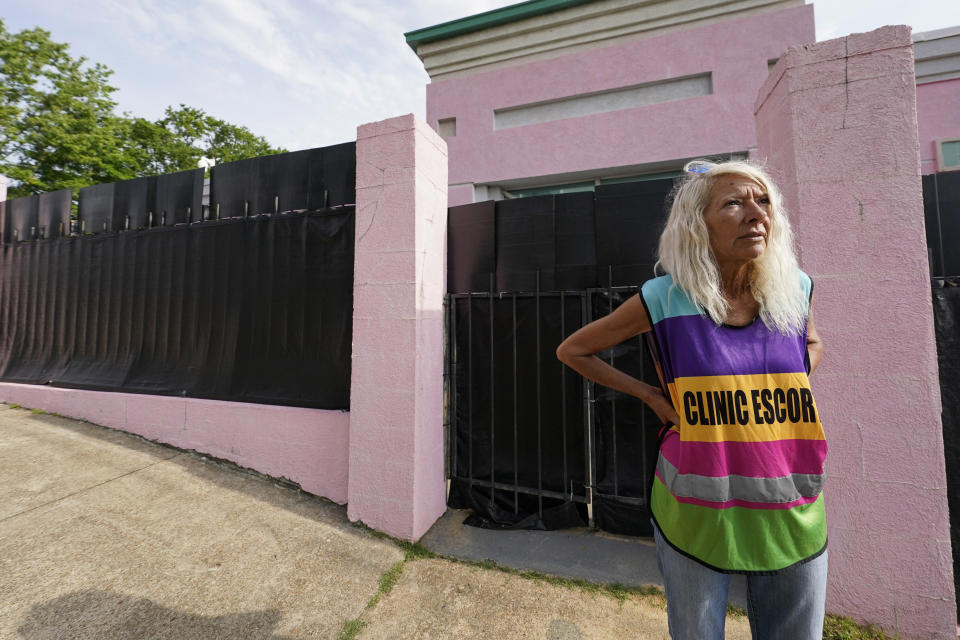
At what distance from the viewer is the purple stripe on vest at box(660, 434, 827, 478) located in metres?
1.25

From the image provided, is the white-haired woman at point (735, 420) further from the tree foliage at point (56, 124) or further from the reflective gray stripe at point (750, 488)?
the tree foliage at point (56, 124)

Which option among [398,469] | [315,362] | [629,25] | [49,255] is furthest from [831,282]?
[49,255]

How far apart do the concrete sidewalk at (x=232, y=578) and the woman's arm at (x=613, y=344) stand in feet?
5.59

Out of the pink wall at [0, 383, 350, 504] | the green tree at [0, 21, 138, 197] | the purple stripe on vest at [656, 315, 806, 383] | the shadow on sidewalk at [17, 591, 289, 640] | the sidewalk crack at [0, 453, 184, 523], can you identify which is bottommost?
the shadow on sidewalk at [17, 591, 289, 640]

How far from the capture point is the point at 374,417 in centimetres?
338

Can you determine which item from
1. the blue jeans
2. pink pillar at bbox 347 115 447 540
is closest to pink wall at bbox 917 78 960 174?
pink pillar at bbox 347 115 447 540

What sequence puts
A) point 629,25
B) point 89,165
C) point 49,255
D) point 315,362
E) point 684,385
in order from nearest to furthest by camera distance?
1. point 684,385
2. point 315,362
3. point 49,255
4. point 629,25
5. point 89,165

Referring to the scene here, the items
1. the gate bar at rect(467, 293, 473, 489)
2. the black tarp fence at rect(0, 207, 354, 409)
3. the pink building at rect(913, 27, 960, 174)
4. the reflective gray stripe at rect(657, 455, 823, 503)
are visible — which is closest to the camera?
the reflective gray stripe at rect(657, 455, 823, 503)

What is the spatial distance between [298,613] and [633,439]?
2531mm

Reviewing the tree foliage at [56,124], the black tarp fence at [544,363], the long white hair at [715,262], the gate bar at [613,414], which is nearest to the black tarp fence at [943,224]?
the black tarp fence at [544,363]

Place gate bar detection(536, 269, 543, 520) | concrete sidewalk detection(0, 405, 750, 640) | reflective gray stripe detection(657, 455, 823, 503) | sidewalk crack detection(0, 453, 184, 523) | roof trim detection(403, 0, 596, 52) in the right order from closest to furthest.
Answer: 1. reflective gray stripe detection(657, 455, 823, 503)
2. concrete sidewalk detection(0, 405, 750, 640)
3. sidewalk crack detection(0, 453, 184, 523)
4. gate bar detection(536, 269, 543, 520)
5. roof trim detection(403, 0, 596, 52)

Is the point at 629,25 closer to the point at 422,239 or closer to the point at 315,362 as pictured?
the point at 422,239

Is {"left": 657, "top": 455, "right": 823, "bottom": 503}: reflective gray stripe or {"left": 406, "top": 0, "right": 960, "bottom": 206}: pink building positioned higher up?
{"left": 406, "top": 0, "right": 960, "bottom": 206}: pink building

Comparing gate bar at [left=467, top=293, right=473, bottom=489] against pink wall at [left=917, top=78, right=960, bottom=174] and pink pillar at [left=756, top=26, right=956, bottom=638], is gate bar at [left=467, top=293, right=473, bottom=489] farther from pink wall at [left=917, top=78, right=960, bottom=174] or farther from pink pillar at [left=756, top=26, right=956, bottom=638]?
pink wall at [left=917, top=78, right=960, bottom=174]
